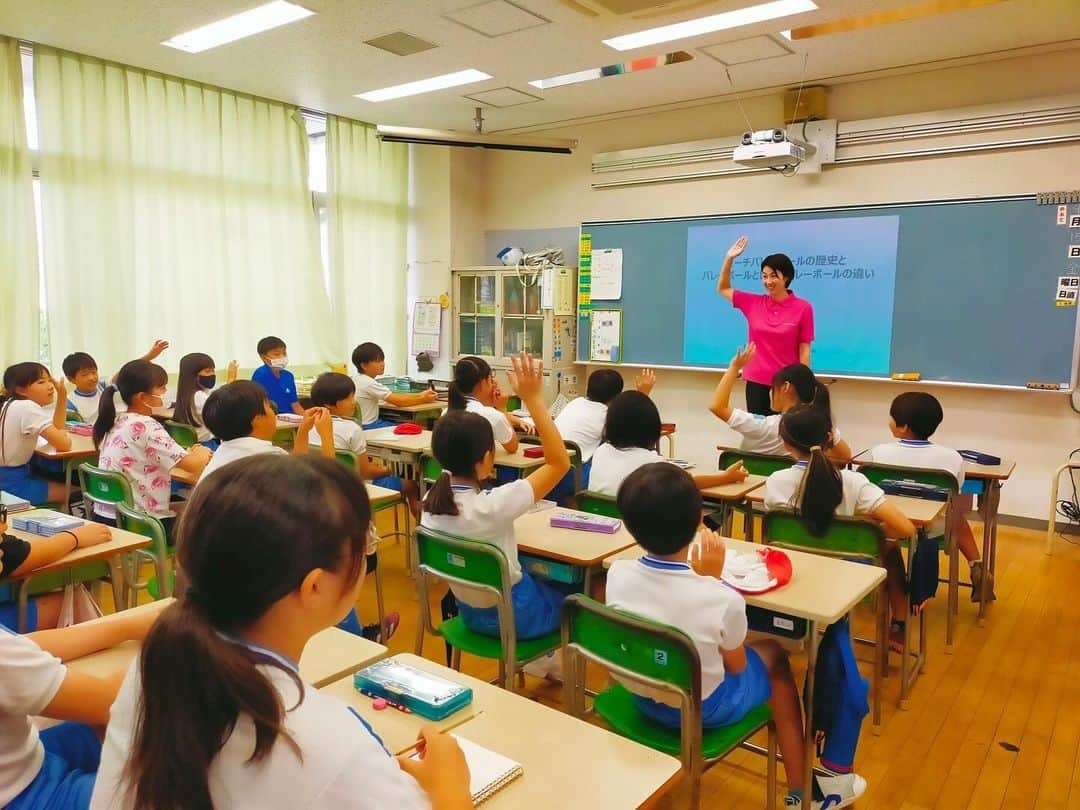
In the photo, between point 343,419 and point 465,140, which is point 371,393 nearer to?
point 343,419

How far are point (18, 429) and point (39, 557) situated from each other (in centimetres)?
203

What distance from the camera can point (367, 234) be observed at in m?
7.30

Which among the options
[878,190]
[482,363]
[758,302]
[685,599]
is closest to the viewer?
[685,599]

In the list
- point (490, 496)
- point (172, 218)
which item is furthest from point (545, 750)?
point (172, 218)

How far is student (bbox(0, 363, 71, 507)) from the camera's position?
3.84 metres

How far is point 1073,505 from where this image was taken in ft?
16.8

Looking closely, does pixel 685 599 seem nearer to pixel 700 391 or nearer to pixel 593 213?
pixel 700 391

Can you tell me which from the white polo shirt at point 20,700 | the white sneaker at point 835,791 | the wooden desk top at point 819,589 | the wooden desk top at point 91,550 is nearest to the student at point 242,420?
the wooden desk top at point 91,550

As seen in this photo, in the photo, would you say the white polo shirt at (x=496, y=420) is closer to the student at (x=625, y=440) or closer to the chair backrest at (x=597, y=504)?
the student at (x=625, y=440)

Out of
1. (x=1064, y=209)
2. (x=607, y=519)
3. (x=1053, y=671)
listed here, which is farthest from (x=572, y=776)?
(x=1064, y=209)

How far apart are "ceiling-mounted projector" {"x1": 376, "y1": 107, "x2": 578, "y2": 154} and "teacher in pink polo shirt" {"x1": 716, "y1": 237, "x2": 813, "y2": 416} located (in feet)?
5.52

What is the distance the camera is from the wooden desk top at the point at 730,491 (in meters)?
3.20

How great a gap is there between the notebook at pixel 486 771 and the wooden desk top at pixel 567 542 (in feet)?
3.59

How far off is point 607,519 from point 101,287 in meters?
4.64
